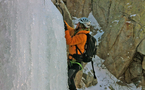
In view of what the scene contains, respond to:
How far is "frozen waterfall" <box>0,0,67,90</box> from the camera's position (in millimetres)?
713

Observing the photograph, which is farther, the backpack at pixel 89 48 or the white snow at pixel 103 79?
the white snow at pixel 103 79

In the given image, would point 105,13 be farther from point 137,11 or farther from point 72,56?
point 72,56

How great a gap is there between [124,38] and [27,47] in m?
5.98

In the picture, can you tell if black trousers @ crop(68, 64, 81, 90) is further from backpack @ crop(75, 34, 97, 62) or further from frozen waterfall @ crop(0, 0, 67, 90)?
frozen waterfall @ crop(0, 0, 67, 90)

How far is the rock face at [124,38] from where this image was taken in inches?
213

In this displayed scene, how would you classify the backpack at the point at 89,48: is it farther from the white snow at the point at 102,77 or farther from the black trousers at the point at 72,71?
the white snow at the point at 102,77

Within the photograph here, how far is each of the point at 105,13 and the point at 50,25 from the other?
627cm

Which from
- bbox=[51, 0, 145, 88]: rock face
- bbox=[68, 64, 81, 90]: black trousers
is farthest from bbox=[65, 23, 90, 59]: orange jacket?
bbox=[51, 0, 145, 88]: rock face

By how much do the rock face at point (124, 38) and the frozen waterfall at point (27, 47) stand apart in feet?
18.3

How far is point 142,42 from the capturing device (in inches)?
209

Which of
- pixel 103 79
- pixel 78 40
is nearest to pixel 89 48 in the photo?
pixel 78 40

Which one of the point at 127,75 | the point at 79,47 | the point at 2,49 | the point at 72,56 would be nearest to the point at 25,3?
the point at 2,49

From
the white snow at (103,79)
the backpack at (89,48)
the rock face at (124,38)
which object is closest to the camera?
the backpack at (89,48)

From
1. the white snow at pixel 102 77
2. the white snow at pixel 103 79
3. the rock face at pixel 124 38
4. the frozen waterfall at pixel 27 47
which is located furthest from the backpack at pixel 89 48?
the rock face at pixel 124 38
